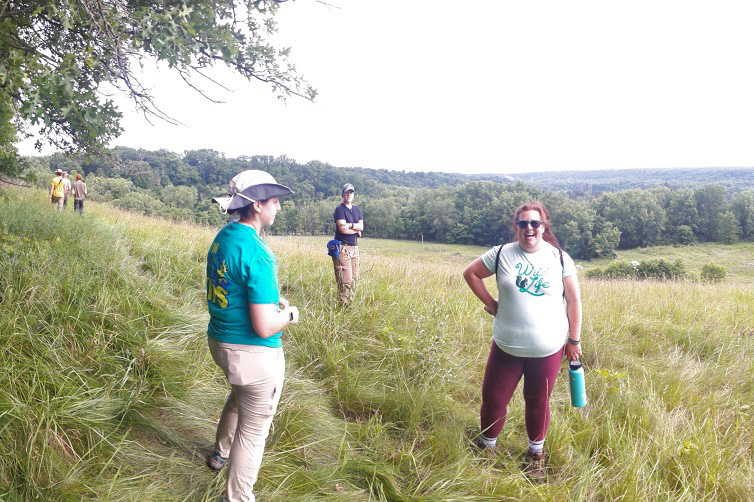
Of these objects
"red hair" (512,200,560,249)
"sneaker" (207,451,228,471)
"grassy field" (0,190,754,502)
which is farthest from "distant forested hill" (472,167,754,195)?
"sneaker" (207,451,228,471)

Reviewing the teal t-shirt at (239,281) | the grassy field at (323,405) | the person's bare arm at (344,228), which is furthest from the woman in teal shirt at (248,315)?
the person's bare arm at (344,228)

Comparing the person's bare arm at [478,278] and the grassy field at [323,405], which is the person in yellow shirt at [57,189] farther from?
the person's bare arm at [478,278]

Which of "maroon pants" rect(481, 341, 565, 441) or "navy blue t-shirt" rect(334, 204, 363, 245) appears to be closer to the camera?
"maroon pants" rect(481, 341, 565, 441)

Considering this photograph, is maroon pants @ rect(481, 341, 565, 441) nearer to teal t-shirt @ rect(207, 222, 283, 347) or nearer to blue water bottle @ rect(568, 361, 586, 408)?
blue water bottle @ rect(568, 361, 586, 408)

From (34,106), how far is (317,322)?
2828 mm

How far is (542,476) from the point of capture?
2.70 meters

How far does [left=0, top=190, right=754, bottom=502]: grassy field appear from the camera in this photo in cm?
241

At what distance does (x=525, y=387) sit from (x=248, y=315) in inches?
73.9

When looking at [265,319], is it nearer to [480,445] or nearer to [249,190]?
[249,190]

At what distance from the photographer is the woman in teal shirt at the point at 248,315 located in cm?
191

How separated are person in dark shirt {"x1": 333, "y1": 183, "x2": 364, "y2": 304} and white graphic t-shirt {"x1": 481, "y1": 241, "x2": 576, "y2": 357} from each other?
9.49ft

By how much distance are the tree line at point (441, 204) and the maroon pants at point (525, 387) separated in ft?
42.5

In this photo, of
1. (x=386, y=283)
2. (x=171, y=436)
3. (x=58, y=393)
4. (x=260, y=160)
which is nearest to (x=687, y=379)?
(x=386, y=283)

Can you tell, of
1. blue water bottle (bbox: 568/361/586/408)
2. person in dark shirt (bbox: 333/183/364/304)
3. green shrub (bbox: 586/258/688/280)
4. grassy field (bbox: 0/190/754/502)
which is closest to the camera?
grassy field (bbox: 0/190/754/502)
